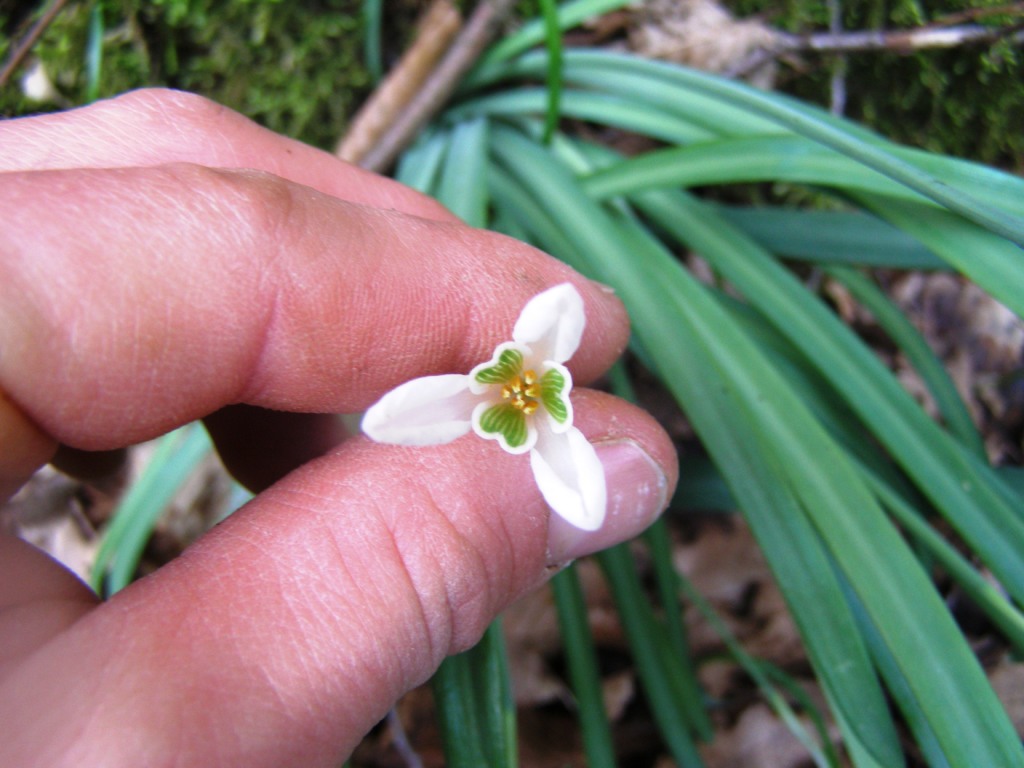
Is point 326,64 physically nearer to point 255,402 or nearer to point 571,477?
point 255,402

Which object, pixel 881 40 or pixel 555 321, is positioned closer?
pixel 555 321

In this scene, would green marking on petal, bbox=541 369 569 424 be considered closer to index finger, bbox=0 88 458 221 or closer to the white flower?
the white flower

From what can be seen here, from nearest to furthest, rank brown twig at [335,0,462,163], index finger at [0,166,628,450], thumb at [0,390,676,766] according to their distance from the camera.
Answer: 1. thumb at [0,390,676,766]
2. index finger at [0,166,628,450]
3. brown twig at [335,0,462,163]

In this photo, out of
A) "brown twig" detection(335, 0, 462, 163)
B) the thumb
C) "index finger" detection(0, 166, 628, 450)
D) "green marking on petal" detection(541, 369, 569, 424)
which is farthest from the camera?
"brown twig" detection(335, 0, 462, 163)

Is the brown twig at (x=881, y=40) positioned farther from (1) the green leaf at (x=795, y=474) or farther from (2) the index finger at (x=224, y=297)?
(2) the index finger at (x=224, y=297)

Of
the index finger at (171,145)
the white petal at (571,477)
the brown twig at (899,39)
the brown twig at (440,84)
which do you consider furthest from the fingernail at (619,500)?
the brown twig at (899,39)

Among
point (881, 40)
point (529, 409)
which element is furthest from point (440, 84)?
point (529, 409)

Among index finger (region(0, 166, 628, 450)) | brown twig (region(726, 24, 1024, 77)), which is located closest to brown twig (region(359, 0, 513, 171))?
brown twig (region(726, 24, 1024, 77))
